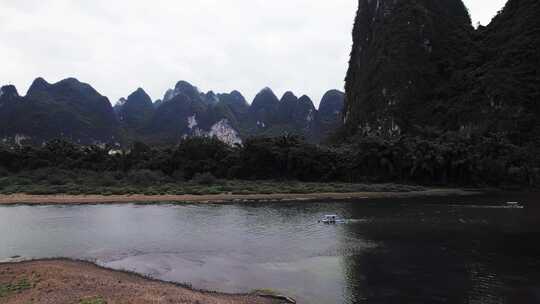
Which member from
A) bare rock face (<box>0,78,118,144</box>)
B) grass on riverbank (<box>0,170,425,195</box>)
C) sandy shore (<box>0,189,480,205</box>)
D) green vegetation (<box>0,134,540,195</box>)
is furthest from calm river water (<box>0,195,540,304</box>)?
bare rock face (<box>0,78,118,144</box>)

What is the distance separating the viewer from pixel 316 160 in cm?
5572

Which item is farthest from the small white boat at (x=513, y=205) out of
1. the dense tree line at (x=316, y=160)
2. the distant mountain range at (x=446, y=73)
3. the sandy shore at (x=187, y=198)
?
the distant mountain range at (x=446, y=73)

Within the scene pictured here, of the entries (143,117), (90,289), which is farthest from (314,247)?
(143,117)

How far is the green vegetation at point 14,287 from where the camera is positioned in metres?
13.9

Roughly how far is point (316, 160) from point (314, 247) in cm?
3392

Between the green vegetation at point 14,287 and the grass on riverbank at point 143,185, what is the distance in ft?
97.9

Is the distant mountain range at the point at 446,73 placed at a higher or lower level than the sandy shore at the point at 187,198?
higher

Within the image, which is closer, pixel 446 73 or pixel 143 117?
pixel 446 73

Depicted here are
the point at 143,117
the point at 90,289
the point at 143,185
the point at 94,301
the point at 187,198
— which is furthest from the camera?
the point at 143,117

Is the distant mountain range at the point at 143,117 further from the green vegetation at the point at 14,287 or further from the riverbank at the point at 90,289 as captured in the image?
the green vegetation at the point at 14,287

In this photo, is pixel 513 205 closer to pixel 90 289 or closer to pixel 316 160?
pixel 316 160

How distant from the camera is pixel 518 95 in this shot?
64000mm

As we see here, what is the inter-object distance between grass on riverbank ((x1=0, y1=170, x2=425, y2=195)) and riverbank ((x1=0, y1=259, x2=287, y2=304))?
28371mm

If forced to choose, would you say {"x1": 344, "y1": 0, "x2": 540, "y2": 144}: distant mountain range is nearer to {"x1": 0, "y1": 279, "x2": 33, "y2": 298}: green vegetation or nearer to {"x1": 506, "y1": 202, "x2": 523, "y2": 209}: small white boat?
{"x1": 506, "y1": 202, "x2": 523, "y2": 209}: small white boat
